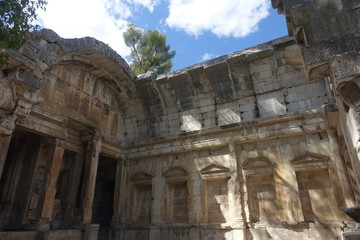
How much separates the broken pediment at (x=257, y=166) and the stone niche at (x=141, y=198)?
3.80 metres

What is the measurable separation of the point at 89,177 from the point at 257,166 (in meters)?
5.86

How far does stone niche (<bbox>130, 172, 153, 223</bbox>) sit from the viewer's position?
411 inches

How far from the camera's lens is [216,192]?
9.42m

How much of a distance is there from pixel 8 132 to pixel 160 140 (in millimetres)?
5341

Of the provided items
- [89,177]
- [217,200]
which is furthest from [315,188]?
[89,177]

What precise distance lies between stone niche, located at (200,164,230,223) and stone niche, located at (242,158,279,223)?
76cm

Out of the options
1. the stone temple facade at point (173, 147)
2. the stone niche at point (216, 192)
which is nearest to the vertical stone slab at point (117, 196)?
the stone temple facade at point (173, 147)

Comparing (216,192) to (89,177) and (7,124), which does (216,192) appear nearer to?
(89,177)

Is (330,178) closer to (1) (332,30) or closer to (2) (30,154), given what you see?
(1) (332,30)

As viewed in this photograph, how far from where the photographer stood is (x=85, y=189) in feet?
31.0

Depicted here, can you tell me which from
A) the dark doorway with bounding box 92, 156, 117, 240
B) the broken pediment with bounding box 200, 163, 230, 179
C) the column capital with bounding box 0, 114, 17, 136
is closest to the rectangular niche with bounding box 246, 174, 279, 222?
the broken pediment with bounding box 200, 163, 230, 179

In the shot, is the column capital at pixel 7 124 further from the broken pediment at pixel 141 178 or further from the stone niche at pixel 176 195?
the stone niche at pixel 176 195

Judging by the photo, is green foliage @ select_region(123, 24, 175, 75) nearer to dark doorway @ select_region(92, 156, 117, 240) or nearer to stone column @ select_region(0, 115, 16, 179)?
dark doorway @ select_region(92, 156, 117, 240)

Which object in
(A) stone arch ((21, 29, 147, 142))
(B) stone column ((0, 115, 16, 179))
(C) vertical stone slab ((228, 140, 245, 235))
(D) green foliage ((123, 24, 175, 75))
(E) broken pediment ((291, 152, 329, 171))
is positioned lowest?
(C) vertical stone slab ((228, 140, 245, 235))
